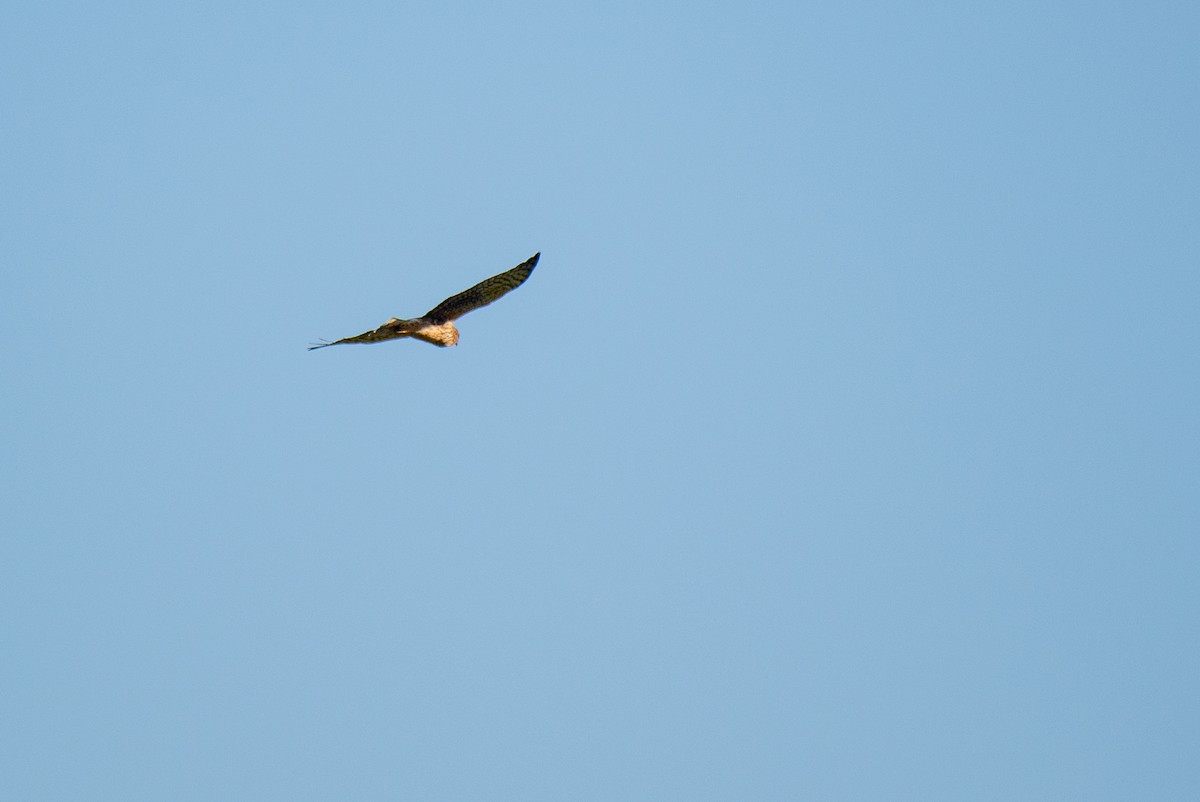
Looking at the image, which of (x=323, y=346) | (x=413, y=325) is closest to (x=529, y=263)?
(x=413, y=325)

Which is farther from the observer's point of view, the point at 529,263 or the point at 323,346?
the point at 529,263

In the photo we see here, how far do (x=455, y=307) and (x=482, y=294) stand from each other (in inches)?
17.2

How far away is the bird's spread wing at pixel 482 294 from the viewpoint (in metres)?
26.2

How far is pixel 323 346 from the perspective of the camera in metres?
23.7

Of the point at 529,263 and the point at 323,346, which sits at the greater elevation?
the point at 529,263

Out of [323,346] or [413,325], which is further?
[413,325]

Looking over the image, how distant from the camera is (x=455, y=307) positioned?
26.5 m

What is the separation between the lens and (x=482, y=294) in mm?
26531

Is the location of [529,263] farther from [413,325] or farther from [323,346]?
[323,346]

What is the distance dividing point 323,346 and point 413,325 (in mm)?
2453

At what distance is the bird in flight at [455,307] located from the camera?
26.1 m

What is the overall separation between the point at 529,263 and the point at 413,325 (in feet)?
6.51

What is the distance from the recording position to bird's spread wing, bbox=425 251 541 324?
2623cm
